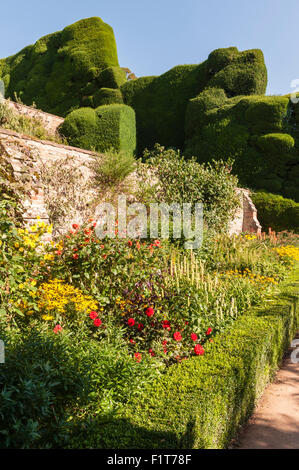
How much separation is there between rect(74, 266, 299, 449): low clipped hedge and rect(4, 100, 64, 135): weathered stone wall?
9.06m

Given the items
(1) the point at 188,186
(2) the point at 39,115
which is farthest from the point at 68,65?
(1) the point at 188,186

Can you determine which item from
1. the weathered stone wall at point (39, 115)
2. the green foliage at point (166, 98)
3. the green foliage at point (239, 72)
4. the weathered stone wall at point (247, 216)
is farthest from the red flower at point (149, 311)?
the green foliage at point (166, 98)

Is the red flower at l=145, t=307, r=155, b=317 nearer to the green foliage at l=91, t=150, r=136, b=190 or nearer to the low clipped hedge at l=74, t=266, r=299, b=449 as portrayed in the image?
the low clipped hedge at l=74, t=266, r=299, b=449

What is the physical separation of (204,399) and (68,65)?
64.5 feet

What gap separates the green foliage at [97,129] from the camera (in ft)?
40.0

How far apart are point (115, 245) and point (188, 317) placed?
1249mm

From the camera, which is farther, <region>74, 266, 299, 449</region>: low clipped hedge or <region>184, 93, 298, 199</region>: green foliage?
<region>184, 93, 298, 199</region>: green foliage

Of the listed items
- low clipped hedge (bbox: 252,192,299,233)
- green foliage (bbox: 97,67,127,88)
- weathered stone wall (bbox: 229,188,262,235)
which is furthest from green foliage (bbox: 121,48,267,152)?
weathered stone wall (bbox: 229,188,262,235)

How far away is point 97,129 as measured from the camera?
12461 millimetres

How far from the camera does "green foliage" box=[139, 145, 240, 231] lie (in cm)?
890

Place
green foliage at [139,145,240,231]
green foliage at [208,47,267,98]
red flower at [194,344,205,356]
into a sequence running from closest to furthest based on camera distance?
red flower at [194,344,205,356], green foliage at [139,145,240,231], green foliage at [208,47,267,98]

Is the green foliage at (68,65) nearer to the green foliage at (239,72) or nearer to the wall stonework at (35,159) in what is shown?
the green foliage at (239,72)
